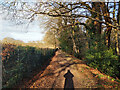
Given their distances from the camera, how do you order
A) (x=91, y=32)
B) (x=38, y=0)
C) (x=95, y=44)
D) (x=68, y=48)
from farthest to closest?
(x=68, y=48) < (x=91, y=32) < (x=95, y=44) < (x=38, y=0)

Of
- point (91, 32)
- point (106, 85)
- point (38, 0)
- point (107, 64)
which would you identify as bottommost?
point (106, 85)

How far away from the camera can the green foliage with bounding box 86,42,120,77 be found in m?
5.22

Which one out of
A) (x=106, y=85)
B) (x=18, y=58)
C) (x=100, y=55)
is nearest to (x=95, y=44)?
(x=100, y=55)

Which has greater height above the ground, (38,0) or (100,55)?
(38,0)

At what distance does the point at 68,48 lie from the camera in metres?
13.2

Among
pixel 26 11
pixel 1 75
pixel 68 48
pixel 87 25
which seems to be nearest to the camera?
pixel 1 75

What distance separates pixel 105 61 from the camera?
5312 millimetres

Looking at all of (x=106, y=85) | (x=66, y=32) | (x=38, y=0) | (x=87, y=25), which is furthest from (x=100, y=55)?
(x=66, y=32)

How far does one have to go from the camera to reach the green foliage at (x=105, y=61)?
522 cm

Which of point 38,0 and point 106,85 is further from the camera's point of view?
point 106,85

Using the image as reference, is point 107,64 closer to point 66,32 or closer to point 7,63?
point 7,63

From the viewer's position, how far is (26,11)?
3793 mm

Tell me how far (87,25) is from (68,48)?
20.0 ft

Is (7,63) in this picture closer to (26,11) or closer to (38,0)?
(26,11)
